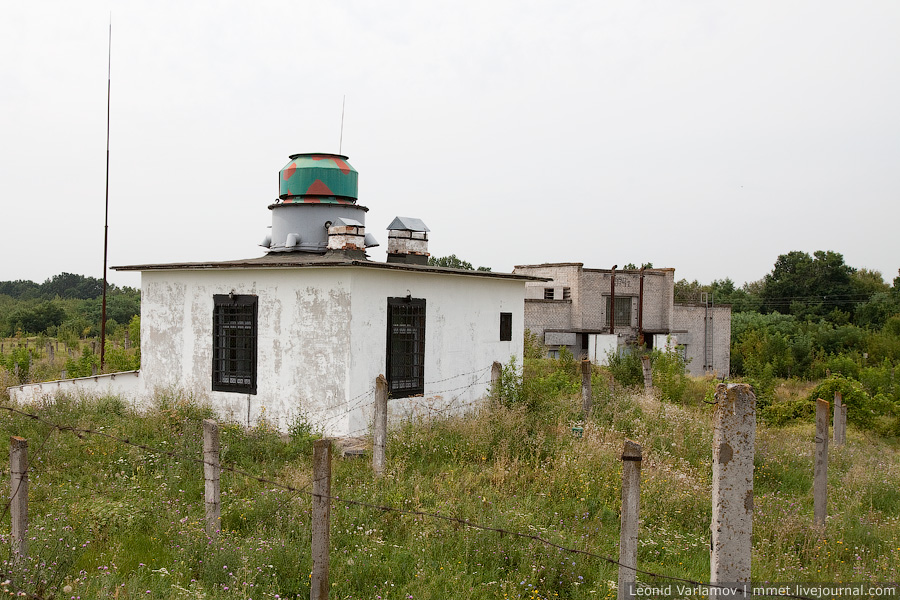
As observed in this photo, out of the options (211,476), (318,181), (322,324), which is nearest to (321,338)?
(322,324)

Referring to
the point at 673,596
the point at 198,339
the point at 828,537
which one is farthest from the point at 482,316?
the point at 673,596

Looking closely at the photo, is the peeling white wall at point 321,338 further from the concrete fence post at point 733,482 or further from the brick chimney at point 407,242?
the concrete fence post at point 733,482

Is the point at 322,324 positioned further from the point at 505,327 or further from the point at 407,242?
the point at 505,327

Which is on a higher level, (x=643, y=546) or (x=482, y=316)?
(x=482, y=316)

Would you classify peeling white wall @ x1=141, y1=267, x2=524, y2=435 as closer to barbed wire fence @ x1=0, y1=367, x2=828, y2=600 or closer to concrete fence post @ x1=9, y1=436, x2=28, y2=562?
barbed wire fence @ x1=0, y1=367, x2=828, y2=600

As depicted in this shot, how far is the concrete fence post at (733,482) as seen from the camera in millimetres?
4000

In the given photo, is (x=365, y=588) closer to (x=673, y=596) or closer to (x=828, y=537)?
(x=673, y=596)

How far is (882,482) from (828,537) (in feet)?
10.8

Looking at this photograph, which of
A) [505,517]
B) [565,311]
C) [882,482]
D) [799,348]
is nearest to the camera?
[505,517]

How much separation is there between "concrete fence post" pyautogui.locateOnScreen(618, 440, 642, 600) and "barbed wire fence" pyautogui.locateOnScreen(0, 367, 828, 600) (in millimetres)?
25

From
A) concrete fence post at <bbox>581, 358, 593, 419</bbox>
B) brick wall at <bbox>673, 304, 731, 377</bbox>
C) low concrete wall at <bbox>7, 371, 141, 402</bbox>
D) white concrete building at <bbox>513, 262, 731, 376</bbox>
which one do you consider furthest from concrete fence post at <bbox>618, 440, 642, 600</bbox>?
brick wall at <bbox>673, 304, 731, 377</bbox>

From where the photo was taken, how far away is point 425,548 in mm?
6707

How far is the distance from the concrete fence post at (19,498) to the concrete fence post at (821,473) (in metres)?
7.97

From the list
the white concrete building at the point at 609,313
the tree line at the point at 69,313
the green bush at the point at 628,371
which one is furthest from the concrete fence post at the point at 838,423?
the tree line at the point at 69,313
